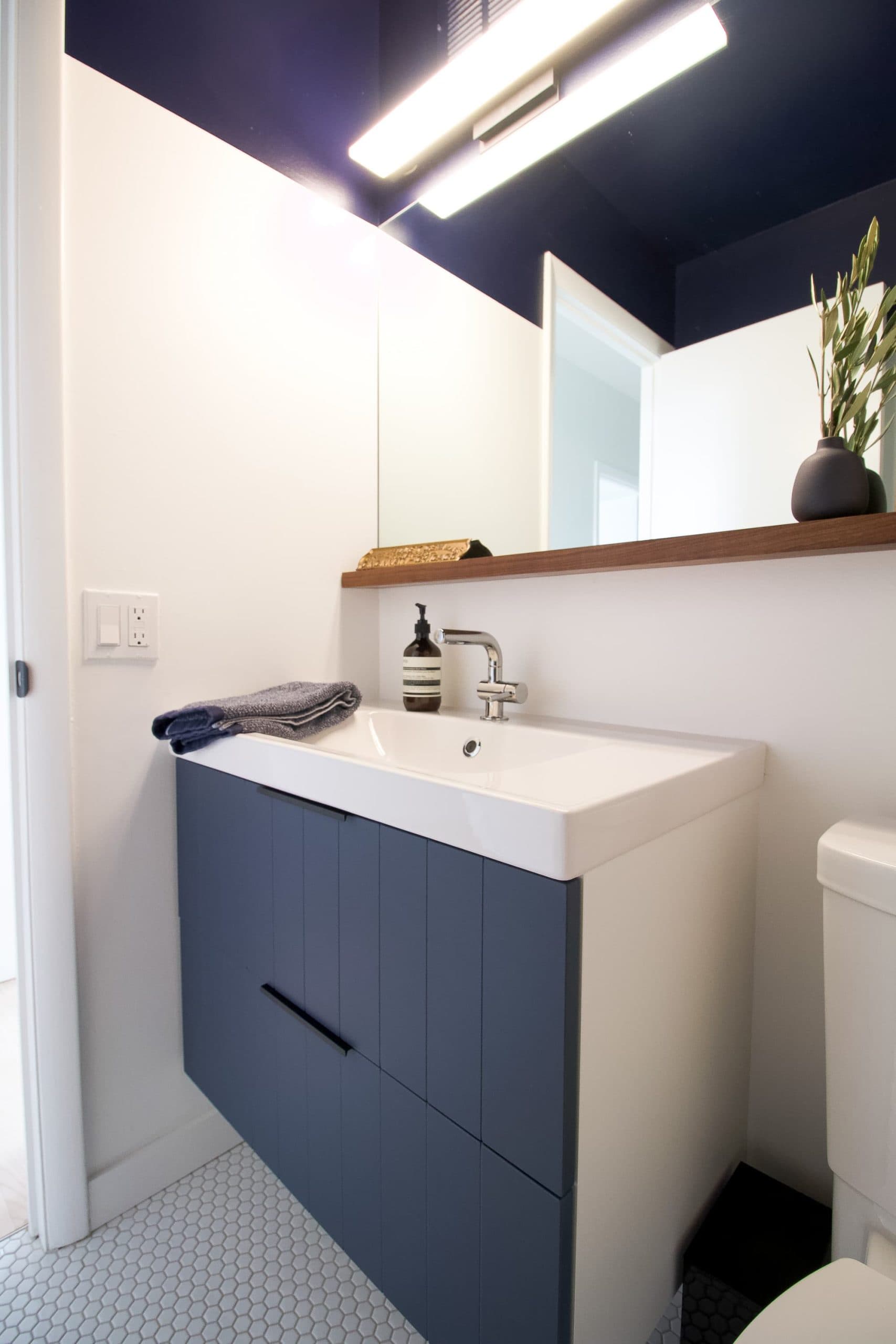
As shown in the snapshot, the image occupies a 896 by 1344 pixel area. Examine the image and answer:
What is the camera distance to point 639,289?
1136mm

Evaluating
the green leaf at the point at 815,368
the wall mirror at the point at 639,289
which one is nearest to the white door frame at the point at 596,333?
the wall mirror at the point at 639,289

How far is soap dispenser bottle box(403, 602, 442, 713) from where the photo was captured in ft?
4.31

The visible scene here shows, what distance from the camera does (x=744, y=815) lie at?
0.92 m

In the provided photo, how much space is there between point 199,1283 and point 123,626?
3.41ft

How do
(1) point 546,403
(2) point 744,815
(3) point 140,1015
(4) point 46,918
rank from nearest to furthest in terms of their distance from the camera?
(2) point 744,815 < (4) point 46,918 < (3) point 140,1015 < (1) point 546,403

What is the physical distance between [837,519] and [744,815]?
41 cm

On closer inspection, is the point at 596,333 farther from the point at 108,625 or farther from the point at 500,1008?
the point at 500,1008

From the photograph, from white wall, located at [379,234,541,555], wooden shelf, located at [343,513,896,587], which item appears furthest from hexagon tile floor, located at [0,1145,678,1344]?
white wall, located at [379,234,541,555]

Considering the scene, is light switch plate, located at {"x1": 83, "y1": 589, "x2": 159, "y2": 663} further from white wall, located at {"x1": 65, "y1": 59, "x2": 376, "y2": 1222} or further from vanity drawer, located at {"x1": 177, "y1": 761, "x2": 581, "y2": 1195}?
vanity drawer, located at {"x1": 177, "y1": 761, "x2": 581, "y2": 1195}

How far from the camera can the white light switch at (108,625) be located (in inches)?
42.8

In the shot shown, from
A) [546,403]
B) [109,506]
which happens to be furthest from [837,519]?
[109,506]

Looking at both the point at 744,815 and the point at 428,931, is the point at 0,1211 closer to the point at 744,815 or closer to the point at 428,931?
the point at 428,931

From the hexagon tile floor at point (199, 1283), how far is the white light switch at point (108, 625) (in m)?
1.00

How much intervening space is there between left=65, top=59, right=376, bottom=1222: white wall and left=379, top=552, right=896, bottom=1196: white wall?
2.27 feet
